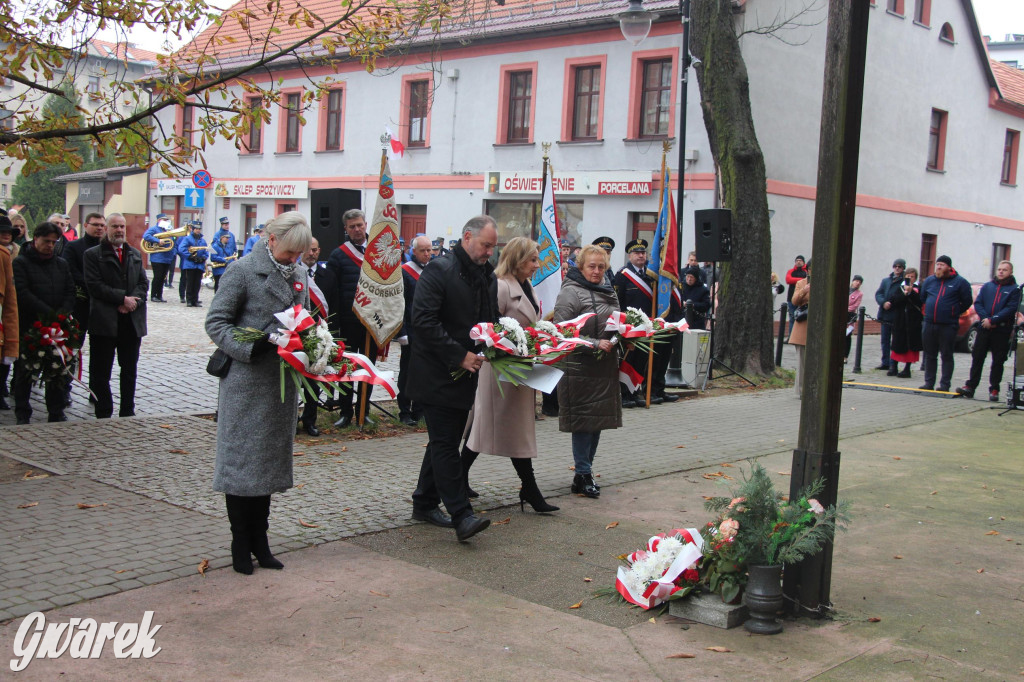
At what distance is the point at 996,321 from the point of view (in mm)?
14305

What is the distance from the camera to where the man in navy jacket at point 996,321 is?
14273 millimetres

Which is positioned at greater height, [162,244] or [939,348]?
[162,244]

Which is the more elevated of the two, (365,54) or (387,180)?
(365,54)

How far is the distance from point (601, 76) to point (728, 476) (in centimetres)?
1889

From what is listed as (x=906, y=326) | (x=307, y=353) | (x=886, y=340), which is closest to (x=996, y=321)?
(x=906, y=326)

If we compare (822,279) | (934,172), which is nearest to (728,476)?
(822,279)

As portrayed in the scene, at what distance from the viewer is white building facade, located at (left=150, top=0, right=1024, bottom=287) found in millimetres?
24719

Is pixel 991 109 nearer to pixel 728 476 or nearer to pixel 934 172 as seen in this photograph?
pixel 934 172

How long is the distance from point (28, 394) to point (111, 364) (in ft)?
2.59

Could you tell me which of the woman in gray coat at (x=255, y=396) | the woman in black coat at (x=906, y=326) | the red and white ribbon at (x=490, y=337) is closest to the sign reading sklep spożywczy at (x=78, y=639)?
the woman in gray coat at (x=255, y=396)

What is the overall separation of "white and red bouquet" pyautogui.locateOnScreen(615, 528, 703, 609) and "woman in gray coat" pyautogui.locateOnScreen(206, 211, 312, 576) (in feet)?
6.37

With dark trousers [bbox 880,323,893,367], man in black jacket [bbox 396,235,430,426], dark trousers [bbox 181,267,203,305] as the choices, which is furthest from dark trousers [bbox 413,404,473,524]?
dark trousers [bbox 181,267,203,305]

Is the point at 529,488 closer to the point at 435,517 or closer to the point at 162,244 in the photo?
the point at 435,517

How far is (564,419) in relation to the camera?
7422 mm
